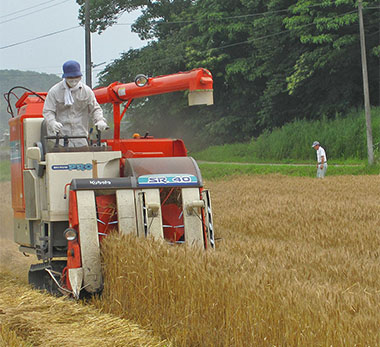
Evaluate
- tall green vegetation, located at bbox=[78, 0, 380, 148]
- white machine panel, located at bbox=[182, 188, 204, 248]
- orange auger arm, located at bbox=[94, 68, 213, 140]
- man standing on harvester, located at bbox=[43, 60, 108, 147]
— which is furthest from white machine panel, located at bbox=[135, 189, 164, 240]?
tall green vegetation, located at bbox=[78, 0, 380, 148]

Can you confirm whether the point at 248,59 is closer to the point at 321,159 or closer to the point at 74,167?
the point at 321,159

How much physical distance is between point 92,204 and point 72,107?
1.64m

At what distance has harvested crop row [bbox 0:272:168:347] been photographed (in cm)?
561

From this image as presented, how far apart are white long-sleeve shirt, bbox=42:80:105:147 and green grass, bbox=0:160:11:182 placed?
1.60 metres

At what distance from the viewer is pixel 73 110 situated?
853cm

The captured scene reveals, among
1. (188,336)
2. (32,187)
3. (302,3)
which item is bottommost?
(188,336)

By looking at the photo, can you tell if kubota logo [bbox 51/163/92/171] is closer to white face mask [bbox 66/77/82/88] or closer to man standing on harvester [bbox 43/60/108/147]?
man standing on harvester [bbox 43/60/108/147]

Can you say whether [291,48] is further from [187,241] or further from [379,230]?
[187,241]

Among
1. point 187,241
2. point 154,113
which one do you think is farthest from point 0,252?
point 154,113

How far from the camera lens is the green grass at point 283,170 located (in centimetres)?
2678

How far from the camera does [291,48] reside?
39906mm

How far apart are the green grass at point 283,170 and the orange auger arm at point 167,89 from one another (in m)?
16.7

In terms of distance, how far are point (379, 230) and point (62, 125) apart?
517 cm

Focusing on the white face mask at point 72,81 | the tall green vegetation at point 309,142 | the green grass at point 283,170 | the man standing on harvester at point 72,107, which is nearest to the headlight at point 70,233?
the man standing on harvester at point 72,107
